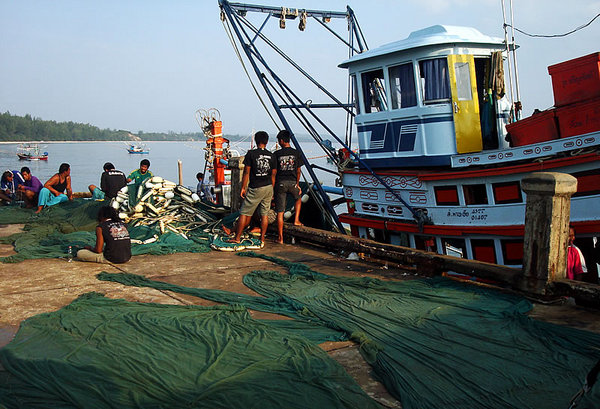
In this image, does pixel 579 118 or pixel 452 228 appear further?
pixel 452 228

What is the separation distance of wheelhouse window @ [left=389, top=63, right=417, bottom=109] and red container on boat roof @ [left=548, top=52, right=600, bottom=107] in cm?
222

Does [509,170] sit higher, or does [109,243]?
[509,170]

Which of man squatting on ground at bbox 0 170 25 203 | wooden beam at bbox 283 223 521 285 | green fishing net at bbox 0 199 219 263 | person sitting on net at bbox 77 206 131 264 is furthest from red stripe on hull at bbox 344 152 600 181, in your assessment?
man squatting on ground at bbox 0 170 25 203

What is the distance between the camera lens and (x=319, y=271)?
677cm

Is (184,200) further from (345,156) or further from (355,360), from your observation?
(355,360)

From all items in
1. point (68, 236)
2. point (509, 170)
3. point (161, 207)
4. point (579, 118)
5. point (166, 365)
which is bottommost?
point (166, 365)

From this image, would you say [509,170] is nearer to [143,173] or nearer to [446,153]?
[446,153]

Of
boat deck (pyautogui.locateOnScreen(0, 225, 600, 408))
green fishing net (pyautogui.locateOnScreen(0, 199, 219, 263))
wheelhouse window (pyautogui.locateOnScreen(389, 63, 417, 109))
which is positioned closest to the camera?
boat deck (pyautogui.locateOnScreen(0, 225, 600, 408))

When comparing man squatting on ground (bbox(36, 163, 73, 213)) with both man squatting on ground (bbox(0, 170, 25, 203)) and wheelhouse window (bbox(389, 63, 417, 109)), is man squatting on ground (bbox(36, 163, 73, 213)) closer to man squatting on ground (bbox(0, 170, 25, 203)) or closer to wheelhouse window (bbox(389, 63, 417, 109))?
man squatting on ground (bbox(0, 170, 25, 203))

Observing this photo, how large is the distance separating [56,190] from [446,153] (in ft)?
30.1

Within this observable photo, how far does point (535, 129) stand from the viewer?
7.86 meters

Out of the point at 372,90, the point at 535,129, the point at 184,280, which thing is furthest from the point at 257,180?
the point at 535,129

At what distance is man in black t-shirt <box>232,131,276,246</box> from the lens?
8.29 m

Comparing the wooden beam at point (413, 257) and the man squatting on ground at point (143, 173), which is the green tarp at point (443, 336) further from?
the man squatting on ground at point (143, 173)
